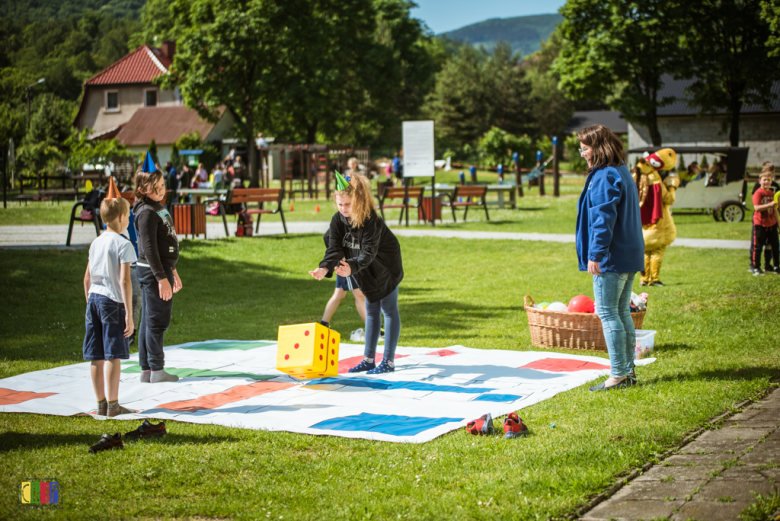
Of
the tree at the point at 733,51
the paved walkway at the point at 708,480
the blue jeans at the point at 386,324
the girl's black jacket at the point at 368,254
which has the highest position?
the tree at the point at 733,51

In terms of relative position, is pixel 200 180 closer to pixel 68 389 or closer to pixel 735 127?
pixel 735 127

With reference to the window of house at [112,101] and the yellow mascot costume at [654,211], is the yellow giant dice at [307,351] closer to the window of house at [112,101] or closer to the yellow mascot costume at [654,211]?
the yellow mascot costume at [654,211]

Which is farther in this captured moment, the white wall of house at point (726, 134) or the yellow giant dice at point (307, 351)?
the white wall of house at point (726, 134)

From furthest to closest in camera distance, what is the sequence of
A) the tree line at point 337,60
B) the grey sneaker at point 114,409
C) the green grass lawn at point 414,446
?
the tree line at point 337,60, the grey sneaker at point 114,409, the green grass lawn at point 414,446

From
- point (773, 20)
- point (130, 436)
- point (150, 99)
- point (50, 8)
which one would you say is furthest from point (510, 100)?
point (130, 436)

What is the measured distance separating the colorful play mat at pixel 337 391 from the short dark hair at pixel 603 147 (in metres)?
1.80

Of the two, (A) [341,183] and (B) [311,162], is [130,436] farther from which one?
(B) [311,162]

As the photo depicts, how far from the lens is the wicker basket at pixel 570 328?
24.3 ft

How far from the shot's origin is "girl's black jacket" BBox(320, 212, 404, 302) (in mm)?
6418

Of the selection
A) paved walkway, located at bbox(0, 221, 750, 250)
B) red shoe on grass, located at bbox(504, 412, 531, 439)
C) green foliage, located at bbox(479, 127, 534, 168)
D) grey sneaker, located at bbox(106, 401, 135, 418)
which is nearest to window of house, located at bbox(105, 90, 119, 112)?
green foliage, located at bbox(479, 127, 534, 168)

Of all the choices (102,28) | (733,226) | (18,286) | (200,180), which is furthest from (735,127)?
(102,28)

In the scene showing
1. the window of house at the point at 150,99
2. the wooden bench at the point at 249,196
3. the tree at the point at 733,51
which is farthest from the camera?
the window of house at the point at 150,99

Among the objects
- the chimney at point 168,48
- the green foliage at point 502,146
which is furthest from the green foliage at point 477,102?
the chimney at point 168,48

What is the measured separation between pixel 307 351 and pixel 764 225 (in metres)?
8.60
